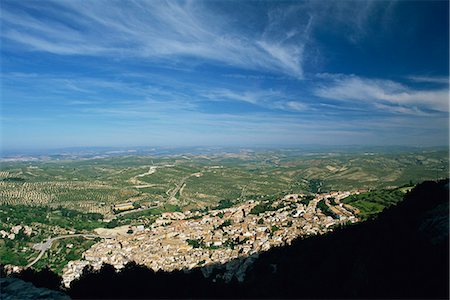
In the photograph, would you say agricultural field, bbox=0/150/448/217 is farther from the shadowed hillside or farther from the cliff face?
the cliff face

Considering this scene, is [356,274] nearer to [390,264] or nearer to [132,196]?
[390,264]

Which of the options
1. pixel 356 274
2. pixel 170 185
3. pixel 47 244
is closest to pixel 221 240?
pixel 356 274

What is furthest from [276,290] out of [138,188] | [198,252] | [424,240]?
[138,188]

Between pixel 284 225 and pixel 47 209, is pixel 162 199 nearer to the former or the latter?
pixel 47 209

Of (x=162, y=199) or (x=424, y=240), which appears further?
(x=162, y=199)

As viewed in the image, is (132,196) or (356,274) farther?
(132,196)

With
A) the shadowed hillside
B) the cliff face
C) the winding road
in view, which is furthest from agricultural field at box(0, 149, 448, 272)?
the cliff face

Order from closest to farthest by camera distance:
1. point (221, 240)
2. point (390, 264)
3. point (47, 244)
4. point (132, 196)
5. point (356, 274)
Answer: point (390, 264)
point (356, 274)
point (221, 240)
point (47, 244)
point (132, 196)
